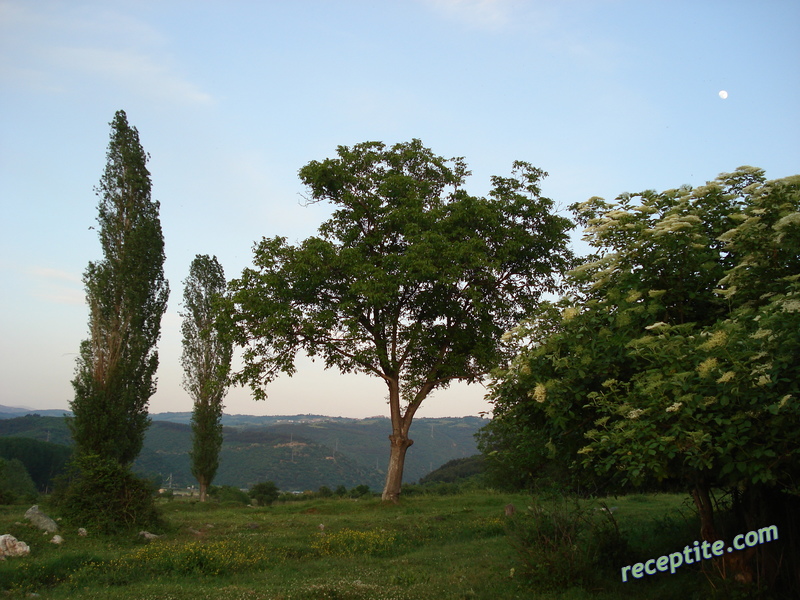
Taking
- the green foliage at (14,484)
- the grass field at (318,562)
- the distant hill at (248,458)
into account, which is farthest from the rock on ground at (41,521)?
the distant hill at (248,458)

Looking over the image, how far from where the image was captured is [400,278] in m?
21.4

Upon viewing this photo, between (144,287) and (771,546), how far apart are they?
2615 cm

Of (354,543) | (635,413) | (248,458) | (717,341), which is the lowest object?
(248,458)

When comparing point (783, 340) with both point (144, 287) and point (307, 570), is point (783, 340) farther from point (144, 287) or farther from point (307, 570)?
point (144, 287)

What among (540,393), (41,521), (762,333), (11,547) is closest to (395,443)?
(41,521)

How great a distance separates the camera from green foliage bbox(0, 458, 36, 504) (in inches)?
1049

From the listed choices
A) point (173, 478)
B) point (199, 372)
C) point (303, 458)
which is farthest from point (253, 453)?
point (199, 372)

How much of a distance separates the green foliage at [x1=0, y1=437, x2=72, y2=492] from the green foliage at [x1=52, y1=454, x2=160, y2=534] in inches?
2900

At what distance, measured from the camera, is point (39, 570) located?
454 inches

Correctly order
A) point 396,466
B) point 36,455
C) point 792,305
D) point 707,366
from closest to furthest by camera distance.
A: point 792,305 → point 707,366 → point 396,466 → point 36,455

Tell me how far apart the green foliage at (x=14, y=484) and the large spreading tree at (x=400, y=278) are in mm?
13966

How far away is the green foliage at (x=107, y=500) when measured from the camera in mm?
16547

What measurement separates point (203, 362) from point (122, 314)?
10.9 meters

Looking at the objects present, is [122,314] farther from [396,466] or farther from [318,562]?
[318,562]
